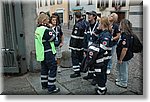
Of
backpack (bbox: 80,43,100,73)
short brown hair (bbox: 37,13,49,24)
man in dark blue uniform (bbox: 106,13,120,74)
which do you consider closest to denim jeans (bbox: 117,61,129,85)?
man in dark blue uniform (bbox: 106,13,120,74)

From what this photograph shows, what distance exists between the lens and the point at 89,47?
6.06ft

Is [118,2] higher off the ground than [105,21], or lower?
higher

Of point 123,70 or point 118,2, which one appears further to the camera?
point 123,70

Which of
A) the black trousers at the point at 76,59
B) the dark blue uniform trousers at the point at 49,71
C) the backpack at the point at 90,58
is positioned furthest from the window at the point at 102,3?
the dark blue uniform trousers at the point at 49,71

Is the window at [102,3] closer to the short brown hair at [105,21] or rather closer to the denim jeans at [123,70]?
the short brown hair at [105,21]

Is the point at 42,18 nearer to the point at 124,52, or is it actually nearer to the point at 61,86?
the point at 61,86

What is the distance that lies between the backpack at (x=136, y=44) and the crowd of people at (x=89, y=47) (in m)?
0.03

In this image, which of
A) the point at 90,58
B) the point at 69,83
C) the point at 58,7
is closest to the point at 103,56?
the point at 90,58

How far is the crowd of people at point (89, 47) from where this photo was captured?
178 cm

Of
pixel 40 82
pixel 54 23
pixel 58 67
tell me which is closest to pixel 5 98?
pixel 40 82

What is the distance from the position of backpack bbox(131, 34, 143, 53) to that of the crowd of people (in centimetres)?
3

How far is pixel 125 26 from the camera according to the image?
1779mm

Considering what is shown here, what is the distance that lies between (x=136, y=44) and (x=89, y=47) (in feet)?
1.24

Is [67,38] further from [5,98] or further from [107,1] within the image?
[5,98]
